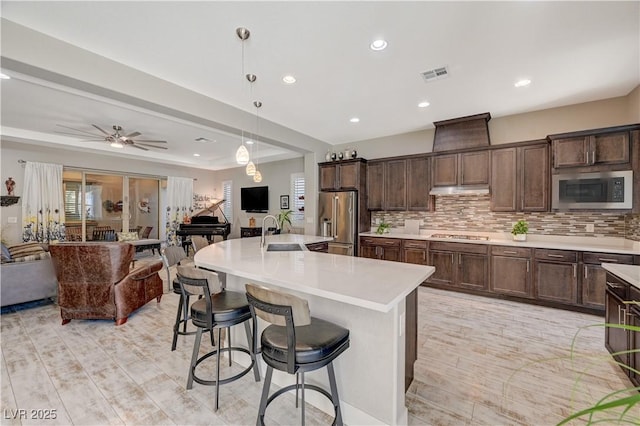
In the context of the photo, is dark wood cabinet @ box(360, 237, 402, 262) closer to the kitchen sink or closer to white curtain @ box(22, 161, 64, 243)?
the kitchen sink

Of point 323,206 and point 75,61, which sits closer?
point 75,61

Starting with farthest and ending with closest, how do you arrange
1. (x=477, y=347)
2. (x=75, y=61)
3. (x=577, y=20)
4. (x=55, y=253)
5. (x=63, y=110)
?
(x=63, y=110), (x=55, y=253), (x=477, y=347), (x=75, y=61), (x=577, y=20)

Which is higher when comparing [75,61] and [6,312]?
[75,61]

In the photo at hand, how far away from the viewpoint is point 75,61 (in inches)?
108

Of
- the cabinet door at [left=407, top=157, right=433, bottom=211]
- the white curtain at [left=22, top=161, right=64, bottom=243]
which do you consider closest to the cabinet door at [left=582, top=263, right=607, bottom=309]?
the cabinet door at [left=407, top=157, right=433, bottom=211]

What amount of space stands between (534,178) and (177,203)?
8.50 m

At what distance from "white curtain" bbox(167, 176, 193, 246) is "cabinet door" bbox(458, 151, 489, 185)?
7491mm

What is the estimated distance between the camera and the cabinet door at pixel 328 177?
5.98m

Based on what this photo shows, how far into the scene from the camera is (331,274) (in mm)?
2188

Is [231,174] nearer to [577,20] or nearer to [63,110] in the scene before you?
[63,110]

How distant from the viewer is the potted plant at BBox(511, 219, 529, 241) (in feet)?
14.4

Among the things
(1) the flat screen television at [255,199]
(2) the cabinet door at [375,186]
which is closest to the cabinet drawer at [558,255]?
(2) the cabinet door at [375,186]

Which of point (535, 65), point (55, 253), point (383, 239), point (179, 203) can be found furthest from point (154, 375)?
point (179, 203)

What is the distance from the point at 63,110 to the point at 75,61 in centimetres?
249
